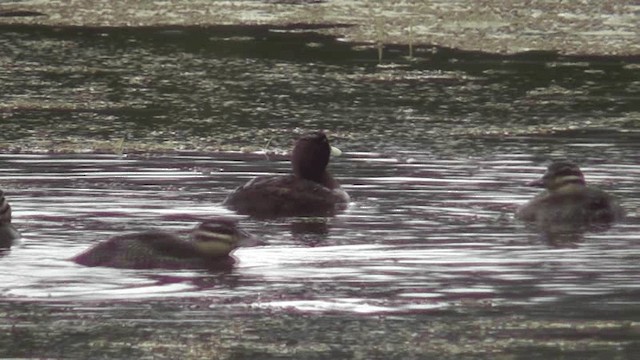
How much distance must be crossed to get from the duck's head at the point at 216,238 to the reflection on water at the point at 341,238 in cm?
15

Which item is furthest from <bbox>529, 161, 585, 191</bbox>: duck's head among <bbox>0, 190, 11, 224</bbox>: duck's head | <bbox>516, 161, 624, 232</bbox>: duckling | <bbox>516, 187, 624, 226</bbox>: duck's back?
<bbox>0, 190, 11, 224</bbox>: duck's head

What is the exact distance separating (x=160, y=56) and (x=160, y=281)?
493 inches

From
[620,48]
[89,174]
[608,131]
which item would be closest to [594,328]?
[89,174]

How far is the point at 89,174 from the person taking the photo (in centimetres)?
1522

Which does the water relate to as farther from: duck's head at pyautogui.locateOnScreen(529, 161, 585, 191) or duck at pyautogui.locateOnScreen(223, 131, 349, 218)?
duck's head at pyautogui.locateOnScreen(529, 161, 585, 191)

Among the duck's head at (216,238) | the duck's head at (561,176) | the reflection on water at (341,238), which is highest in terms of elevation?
the duck's head at (561,176)

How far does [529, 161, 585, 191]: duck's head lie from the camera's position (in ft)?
45.9

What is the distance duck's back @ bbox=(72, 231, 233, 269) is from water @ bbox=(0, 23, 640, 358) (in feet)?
0.34

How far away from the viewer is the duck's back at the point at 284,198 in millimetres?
13883

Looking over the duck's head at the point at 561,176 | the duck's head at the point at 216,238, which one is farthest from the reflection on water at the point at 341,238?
the duck's head at the point at 561,176

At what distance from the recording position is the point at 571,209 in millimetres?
13680

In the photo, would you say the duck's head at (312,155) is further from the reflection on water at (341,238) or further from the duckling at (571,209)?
the duckling at (571,209)

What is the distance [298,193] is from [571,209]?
78.3 inches

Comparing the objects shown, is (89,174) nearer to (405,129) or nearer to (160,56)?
(405,129)
